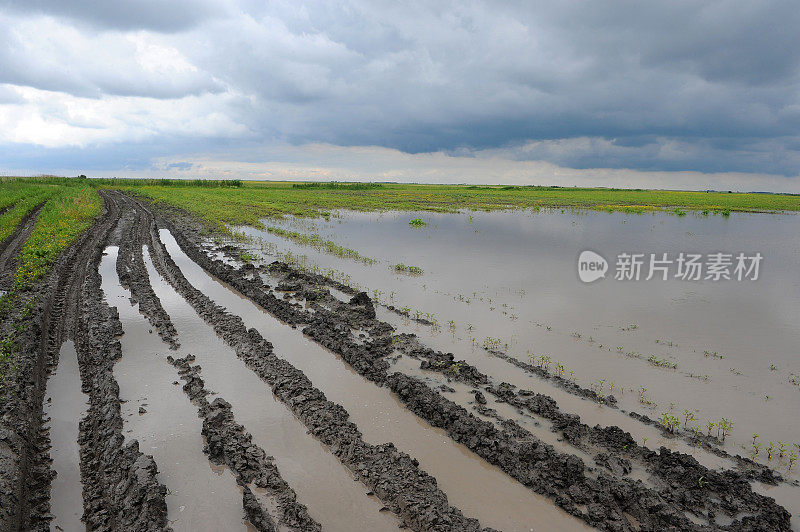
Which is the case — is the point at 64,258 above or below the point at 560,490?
above

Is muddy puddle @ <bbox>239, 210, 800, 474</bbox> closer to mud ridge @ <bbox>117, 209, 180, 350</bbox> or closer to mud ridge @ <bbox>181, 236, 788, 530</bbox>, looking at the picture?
mud ridge @ <bbox>181, 236, 788, 530</bbox>

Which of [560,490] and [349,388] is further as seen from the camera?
[349,388]

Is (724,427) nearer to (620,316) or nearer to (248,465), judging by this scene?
(620,316)

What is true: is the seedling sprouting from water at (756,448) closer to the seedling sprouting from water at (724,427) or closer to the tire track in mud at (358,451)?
the seedling sprouting from water at (724,427)

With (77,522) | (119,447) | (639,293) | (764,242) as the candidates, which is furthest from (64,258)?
(764,242)

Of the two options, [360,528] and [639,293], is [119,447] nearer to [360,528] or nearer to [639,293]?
[360,528]

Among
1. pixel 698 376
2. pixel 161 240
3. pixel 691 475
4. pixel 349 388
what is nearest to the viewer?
pixel 691 475

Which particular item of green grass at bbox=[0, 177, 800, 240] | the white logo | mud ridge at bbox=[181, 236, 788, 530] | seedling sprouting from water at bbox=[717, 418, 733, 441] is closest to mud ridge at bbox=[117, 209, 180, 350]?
mud ridge at bbox=[181, 236, 788, 530]

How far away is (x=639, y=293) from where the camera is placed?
44.3 ft

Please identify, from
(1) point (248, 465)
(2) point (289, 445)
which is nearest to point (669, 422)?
(2) point (289, 445)

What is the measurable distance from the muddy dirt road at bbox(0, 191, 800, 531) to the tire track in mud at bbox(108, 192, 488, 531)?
0.07 feet

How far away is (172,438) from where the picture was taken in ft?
18.9

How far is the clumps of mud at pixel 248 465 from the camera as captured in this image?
440 centimetres

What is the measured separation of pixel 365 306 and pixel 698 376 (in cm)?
770
